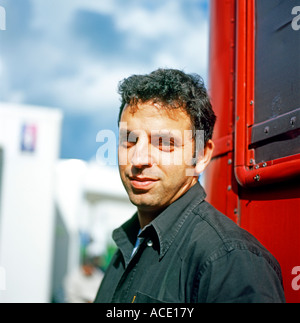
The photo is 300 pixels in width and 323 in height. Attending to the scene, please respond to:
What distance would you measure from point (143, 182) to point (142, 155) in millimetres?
106

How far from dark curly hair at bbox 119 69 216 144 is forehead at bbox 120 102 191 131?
2 cm

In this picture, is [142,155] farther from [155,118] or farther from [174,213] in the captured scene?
[174,213]

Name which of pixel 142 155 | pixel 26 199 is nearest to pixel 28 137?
pixel 26 199

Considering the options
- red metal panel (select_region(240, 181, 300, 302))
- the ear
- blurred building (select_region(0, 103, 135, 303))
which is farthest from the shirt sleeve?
blurred building (select_region(0, 103, 135, 303))

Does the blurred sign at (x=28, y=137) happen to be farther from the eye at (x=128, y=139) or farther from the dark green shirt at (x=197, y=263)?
the dark green shirt at (x=197, y=263)

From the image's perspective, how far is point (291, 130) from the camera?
1.38 metres

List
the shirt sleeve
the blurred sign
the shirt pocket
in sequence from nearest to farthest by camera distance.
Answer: the shirt sleeve < the shirt pocket < the blurred sign

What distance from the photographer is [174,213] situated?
160 cm

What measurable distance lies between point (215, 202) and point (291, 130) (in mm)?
653

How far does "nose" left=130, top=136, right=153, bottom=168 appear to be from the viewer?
1.57m

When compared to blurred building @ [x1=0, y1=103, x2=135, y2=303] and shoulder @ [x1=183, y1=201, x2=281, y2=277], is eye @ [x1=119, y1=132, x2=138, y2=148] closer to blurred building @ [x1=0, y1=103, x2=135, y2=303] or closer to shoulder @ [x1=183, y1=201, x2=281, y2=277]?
shoulder @ [x1=183, y1=201, x2=281, y2=277]

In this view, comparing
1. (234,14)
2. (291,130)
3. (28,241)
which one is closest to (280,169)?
(291,130)

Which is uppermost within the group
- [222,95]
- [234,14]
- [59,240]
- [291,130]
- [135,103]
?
[234,14]
